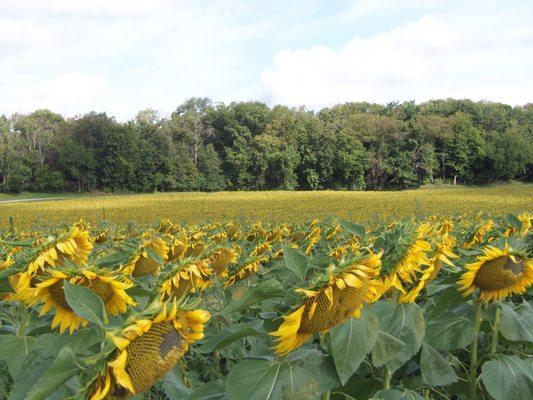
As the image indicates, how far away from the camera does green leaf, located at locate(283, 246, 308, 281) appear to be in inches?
49.6

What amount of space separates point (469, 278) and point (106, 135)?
63.5 m

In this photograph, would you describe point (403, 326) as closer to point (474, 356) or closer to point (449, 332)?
point (449, 332)

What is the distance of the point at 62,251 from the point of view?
1763 millimetres

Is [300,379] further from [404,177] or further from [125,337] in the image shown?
[404,177]

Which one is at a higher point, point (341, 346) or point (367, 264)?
point (367, 264)

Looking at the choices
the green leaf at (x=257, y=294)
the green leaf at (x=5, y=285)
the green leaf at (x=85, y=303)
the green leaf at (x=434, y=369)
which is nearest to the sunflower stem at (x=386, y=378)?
the green leaf at (x=434, y=369)

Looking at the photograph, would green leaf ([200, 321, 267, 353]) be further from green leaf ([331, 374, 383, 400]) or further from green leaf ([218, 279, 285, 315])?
green leaf ([331, 374, 383, 400])

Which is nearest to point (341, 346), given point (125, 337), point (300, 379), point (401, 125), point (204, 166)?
point (300, 379)

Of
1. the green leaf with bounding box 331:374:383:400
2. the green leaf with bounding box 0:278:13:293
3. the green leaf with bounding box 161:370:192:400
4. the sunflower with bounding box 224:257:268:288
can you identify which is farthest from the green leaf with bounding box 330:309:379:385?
the sunflower with bounding box 224:257:268:288

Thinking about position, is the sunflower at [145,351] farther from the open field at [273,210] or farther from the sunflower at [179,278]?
the open field at [273,210]

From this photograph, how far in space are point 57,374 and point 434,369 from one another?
107 centimetres

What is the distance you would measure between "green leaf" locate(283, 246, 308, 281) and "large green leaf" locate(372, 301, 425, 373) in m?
0.33

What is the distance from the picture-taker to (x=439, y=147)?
66.6 metres

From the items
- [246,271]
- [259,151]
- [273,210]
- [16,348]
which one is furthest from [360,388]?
[259,151]
